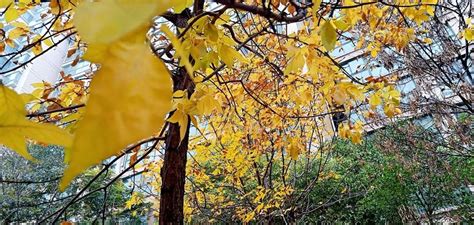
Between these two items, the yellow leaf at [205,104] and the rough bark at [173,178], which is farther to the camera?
the rough bark at [173,178]

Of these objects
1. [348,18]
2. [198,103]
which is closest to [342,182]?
[348,18]

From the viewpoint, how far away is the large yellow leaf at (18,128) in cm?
20

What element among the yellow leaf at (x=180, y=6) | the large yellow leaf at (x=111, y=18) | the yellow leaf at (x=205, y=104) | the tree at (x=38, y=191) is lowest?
the large yellow leaf at (x=111, y=18)

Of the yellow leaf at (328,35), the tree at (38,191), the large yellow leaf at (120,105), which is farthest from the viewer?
the tree at (38,191)

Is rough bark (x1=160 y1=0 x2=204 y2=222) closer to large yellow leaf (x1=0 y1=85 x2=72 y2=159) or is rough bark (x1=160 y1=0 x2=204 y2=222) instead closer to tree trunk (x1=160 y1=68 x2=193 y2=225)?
tree trunk (x1=160 y1=68 x2=193 y2=225)

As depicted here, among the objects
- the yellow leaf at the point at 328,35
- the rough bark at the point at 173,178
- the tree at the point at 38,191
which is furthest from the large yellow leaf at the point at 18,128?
the tree at the point at 38,191

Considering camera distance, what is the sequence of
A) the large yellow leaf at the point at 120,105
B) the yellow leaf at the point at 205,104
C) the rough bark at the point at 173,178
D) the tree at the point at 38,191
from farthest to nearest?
the tree at the point at 38,191
the rough bark at the point at 173,178
the yellow leaf at the point at 205,104
the large yellow leaf at the point at 120,105

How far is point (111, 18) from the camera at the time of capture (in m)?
0.13

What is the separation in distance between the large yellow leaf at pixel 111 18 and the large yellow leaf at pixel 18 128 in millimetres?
87

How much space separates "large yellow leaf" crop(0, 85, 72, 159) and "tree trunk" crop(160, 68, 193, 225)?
884 millimetres

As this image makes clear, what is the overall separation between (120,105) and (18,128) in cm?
14

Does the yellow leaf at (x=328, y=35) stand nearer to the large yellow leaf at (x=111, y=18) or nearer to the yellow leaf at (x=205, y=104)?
the yellow leaf at (x=205, y=104)

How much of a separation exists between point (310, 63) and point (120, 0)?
40.6 inches

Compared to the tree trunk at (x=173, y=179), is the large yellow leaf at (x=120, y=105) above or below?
below
